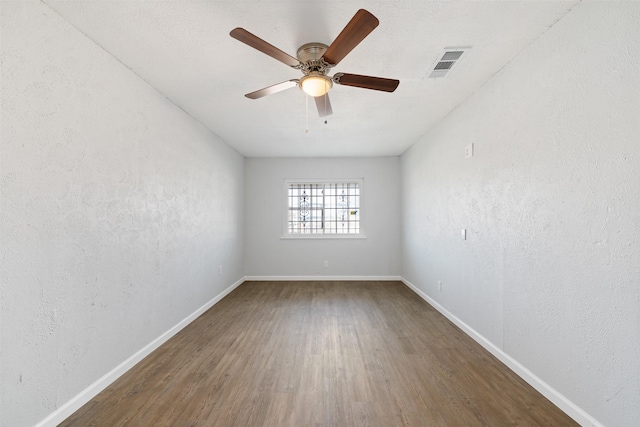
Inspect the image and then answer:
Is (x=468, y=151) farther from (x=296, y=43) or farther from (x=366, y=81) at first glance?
(x=296, y=43)

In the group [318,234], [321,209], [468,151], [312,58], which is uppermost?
[312,58]

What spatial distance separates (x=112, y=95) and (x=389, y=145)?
389 cm

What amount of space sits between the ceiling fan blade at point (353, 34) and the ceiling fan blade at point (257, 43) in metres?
0.26

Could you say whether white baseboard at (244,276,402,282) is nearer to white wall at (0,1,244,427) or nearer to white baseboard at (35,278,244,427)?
white baseboard at (35,278,244,427)

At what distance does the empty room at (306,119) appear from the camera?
156 centimetres

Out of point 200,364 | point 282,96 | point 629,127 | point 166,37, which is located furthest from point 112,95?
point 629,127

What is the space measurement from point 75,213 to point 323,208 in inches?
176

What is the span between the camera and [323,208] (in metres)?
6.04

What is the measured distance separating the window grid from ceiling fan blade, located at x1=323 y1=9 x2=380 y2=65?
416 cm

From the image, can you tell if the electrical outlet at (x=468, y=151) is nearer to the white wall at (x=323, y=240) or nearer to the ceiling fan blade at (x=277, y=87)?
the ceiling fan blade at (x=277, y=87)

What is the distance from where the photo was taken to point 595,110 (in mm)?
1637

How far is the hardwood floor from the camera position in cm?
179

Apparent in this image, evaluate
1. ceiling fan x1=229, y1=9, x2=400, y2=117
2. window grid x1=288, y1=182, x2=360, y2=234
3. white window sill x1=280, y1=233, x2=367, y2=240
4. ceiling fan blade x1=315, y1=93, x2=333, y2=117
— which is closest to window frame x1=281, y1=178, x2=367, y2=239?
white window sill x1=280, y1=233, x2=367, y2=240

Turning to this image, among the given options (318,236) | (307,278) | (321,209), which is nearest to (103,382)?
(307,278)
